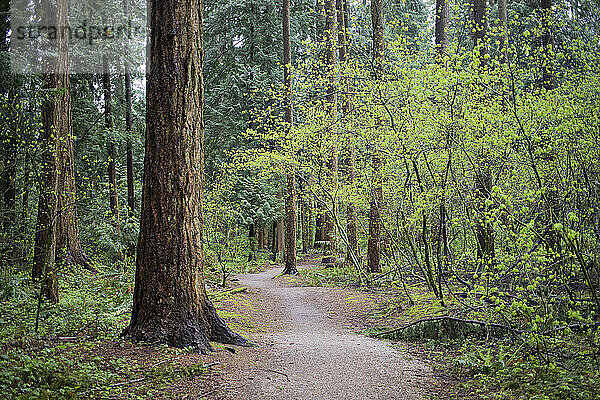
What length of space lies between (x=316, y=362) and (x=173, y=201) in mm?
2561

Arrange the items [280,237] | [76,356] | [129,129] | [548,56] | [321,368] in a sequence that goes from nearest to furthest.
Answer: [76,356] → [321,368] → [548,56] → [129,129] → [280,237]

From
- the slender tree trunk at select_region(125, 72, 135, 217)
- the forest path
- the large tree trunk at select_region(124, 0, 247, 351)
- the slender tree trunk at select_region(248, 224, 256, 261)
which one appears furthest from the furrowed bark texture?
the slender tree trunk at select_region(248, 224, 256, 261)

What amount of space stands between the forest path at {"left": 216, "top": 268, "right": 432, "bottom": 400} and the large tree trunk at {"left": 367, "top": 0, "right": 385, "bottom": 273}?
306cm

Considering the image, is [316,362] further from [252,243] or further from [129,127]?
[252,243]

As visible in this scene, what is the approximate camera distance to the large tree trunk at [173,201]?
5.72m

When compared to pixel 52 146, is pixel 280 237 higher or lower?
lower

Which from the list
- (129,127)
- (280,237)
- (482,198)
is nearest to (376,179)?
(482,198)

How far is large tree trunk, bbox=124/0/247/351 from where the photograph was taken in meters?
5.72

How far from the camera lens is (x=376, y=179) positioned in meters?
10.0

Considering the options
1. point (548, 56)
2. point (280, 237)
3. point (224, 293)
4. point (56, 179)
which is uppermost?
point (548, 56)

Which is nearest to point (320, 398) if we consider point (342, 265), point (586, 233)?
point (586, 233)

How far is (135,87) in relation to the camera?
77.4 feet

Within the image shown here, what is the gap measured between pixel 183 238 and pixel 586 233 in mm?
4310

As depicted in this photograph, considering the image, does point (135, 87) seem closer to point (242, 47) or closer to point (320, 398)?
point (242, 47)
